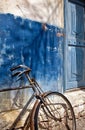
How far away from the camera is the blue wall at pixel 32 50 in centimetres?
410

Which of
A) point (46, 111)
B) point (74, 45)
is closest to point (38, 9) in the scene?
point (74, 45)

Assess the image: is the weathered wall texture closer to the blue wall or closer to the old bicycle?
the blue wall

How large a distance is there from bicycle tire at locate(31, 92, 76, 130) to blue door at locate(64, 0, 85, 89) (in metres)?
0.86

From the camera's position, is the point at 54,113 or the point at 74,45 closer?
the point at 54,113

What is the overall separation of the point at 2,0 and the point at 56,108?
1954 mm

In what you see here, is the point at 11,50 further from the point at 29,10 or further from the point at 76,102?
the point at 76,102

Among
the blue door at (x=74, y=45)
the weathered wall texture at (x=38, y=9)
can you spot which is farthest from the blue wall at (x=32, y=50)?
the blue door at (x=74, y=45)

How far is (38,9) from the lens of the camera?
15.3 feet

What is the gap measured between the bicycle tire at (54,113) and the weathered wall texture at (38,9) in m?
1.32

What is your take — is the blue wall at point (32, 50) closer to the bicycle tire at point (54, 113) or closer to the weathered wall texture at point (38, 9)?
the weathered wall texture at point (38, 9)

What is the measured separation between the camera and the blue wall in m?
4.10

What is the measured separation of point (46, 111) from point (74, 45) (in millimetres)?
2157

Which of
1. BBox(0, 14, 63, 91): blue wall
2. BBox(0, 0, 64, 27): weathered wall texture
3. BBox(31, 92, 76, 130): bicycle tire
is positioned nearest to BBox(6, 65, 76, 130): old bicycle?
BBox(31, 92, 76, 130): bicycle tire

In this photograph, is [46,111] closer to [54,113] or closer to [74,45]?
[54,113]
